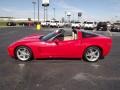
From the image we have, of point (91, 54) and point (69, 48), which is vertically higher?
point (69, 48)

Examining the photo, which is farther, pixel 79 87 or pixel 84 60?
pixel 84 60

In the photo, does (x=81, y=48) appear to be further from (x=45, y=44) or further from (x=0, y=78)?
(x=0, y=78)

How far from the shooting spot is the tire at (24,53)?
33.2 feet

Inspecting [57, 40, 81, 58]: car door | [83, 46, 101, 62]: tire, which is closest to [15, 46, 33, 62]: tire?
[57, 40, 81, 58]: car door

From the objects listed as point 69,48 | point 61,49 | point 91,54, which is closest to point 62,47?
point 61,49

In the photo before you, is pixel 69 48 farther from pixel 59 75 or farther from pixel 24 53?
pixel 59 75

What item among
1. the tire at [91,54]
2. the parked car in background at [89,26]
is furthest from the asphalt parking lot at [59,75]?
the parked car in background at [89,26]

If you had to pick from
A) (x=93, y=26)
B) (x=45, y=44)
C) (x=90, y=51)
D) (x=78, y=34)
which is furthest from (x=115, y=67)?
(x=93, y=26)

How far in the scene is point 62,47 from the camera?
10102 millimetres

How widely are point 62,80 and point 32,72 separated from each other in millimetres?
1407

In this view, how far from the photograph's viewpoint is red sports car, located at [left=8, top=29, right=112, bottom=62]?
33.0 feet

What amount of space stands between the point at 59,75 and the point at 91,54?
2815 millimetres

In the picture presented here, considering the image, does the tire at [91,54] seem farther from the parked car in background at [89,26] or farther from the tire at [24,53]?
the parked car in background at [89,26]

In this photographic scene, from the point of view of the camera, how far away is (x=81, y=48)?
1021 cm
